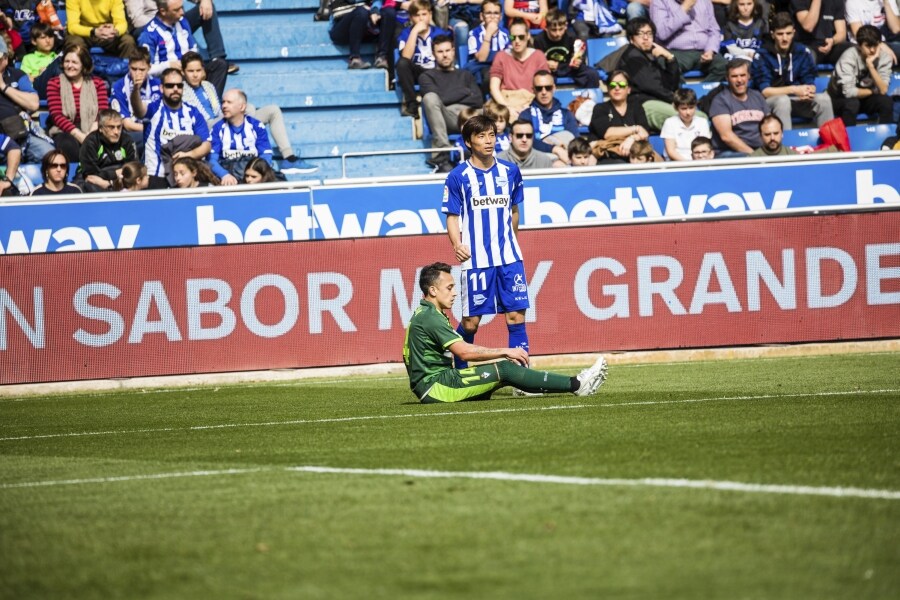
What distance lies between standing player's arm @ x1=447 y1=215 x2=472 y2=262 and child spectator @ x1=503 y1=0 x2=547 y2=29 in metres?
9.36

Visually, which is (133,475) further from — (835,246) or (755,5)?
(755,5)

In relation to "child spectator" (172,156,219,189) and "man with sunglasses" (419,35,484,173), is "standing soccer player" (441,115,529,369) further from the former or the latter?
"man with sunglasses" (419,35,484,173)

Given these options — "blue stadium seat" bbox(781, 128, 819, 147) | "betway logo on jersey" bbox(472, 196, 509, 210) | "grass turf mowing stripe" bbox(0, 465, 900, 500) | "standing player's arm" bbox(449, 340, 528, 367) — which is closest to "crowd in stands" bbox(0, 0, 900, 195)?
"blue stadium seat" bbox(781, 128, 819, 147)

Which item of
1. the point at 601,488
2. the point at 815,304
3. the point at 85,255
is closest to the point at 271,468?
the point at 601,488

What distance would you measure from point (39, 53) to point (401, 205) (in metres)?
6.47

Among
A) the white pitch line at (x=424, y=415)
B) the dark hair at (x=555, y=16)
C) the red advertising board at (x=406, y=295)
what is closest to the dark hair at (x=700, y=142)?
the red advertising board at (x=406, y=295)

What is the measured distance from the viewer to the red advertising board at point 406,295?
14.0 m

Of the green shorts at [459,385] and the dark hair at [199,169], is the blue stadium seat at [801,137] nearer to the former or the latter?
the dark hair at [199,169]

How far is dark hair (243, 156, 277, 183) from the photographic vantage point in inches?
638

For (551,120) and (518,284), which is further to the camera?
(551,120)

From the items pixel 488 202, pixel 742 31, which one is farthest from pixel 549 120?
pixel 488 202

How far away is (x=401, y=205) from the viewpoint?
15859 millimetres

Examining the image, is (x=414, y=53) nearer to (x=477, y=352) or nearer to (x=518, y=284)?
(x=518, y=284)

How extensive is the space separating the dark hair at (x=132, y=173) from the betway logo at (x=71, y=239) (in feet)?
2.10
